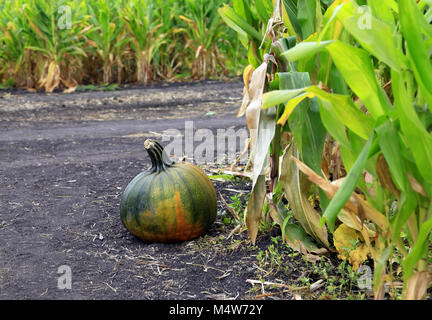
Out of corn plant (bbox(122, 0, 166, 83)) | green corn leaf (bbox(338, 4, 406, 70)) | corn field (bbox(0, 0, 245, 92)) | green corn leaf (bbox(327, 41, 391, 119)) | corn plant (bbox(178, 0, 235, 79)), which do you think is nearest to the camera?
green corn leaf (bbox(338, 4, 406, 70))

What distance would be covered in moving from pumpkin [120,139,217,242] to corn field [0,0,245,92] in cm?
577

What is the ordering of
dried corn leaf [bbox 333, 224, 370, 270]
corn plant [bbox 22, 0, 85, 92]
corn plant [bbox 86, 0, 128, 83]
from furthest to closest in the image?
corn plant [bbox 86, 0, 128, 83] → corn plant [bbox 22, 0, 85, 92] → dried corn leaf [bbox 333, 224, 370, 270]

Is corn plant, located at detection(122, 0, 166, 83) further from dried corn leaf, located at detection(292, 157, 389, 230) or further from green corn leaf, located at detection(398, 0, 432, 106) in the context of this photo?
green corn leaf, located at detection(398, 0, 432, 106)

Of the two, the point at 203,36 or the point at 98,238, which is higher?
the point at 203,36

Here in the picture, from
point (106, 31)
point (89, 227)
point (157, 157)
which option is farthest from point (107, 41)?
point (157, 157)

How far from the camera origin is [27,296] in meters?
2.03

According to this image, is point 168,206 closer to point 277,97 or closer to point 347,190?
point 277,97

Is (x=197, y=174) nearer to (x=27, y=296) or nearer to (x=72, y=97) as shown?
(x=27, y=296)

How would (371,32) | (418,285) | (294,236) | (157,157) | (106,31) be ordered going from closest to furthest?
1. (371,32)
2. (418,285)
3. (294,236)
4. (157,157)
5. (106,31)

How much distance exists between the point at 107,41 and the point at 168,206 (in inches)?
257

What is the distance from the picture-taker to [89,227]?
2742 millimetres

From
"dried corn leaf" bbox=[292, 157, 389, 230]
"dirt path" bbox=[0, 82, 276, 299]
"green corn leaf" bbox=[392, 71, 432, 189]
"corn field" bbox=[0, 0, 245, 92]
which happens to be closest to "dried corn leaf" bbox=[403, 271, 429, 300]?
"dried corn leaf" bbox=[292, 157, 389, 230]

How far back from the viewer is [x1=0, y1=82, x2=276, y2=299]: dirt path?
214cm

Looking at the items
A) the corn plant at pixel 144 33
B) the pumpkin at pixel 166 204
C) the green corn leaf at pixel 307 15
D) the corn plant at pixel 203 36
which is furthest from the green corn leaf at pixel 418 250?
the corn plant at pixel 144 33
